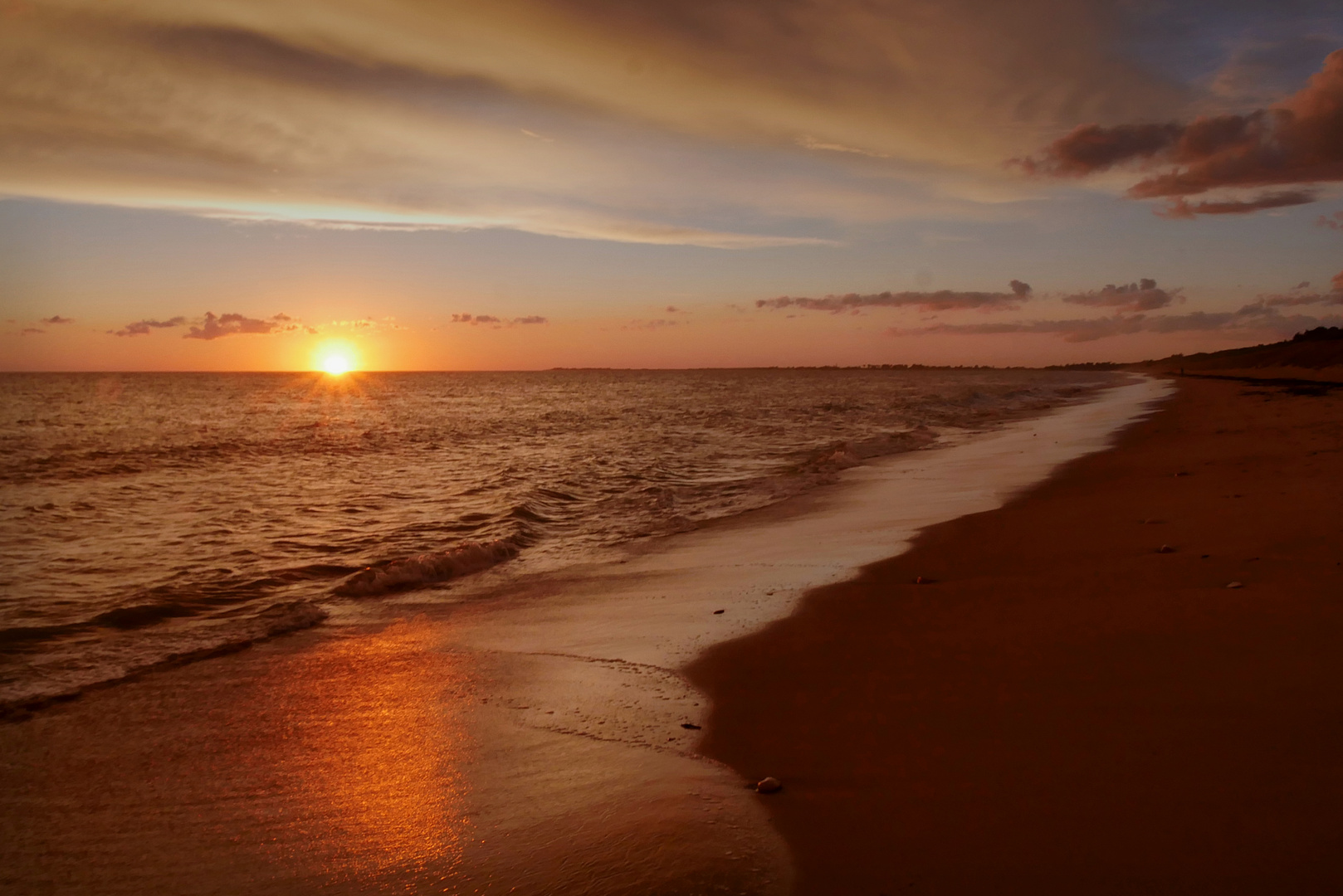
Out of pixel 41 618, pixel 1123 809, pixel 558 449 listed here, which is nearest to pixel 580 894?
pixel 1123 809

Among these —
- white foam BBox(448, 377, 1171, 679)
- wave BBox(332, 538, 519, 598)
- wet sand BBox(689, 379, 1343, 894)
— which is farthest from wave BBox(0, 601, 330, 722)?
wet sand BBox(689, 379, 1343, 894)

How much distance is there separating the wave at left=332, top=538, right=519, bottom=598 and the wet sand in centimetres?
497

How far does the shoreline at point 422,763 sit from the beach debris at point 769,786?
8cm

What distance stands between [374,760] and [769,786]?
8.38ft

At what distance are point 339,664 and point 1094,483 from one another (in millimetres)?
13259

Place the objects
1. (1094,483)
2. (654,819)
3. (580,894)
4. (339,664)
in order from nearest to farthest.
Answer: (580,894) < (654,819) < (339,664) < (1094,483)

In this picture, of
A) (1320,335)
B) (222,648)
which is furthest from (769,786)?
(1320,335)

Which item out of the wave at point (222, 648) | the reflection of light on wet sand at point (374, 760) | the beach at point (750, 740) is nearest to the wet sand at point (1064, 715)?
the beach at point (750, 740)

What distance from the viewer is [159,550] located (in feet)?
37.4

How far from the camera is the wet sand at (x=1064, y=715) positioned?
3.40 m

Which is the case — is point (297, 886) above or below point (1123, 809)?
below

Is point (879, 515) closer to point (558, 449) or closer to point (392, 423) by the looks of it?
point (558, 449)

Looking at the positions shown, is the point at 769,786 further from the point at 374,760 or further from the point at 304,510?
the point at 304,510

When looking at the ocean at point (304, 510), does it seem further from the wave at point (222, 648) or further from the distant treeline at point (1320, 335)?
the distant treeline at point (1320, 335)
